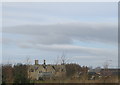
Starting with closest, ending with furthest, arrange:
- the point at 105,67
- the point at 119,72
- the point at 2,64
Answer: the point at 119,72, the point at 2,64, the point at 105,67

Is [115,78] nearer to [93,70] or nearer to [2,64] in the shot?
Answer: [93,70]

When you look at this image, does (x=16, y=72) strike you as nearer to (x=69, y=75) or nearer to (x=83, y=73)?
(x=69, y=75)

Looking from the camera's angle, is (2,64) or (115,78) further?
(2,64)

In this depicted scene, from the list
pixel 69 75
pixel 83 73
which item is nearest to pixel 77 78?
pixel 69 75

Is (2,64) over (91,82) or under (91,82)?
over

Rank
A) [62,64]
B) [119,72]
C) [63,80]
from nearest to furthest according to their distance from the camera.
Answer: [119,72], [63,80], [62,64]

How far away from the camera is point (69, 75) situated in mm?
7434

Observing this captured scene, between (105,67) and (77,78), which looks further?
(105,67)

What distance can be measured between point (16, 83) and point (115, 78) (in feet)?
8.51

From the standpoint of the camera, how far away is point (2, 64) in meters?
7.65

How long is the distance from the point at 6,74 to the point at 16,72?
34cm

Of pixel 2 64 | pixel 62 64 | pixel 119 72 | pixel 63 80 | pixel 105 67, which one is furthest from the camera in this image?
pixel 62 64

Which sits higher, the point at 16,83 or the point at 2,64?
the point at 2,64

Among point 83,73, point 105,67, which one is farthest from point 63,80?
point 105,67
